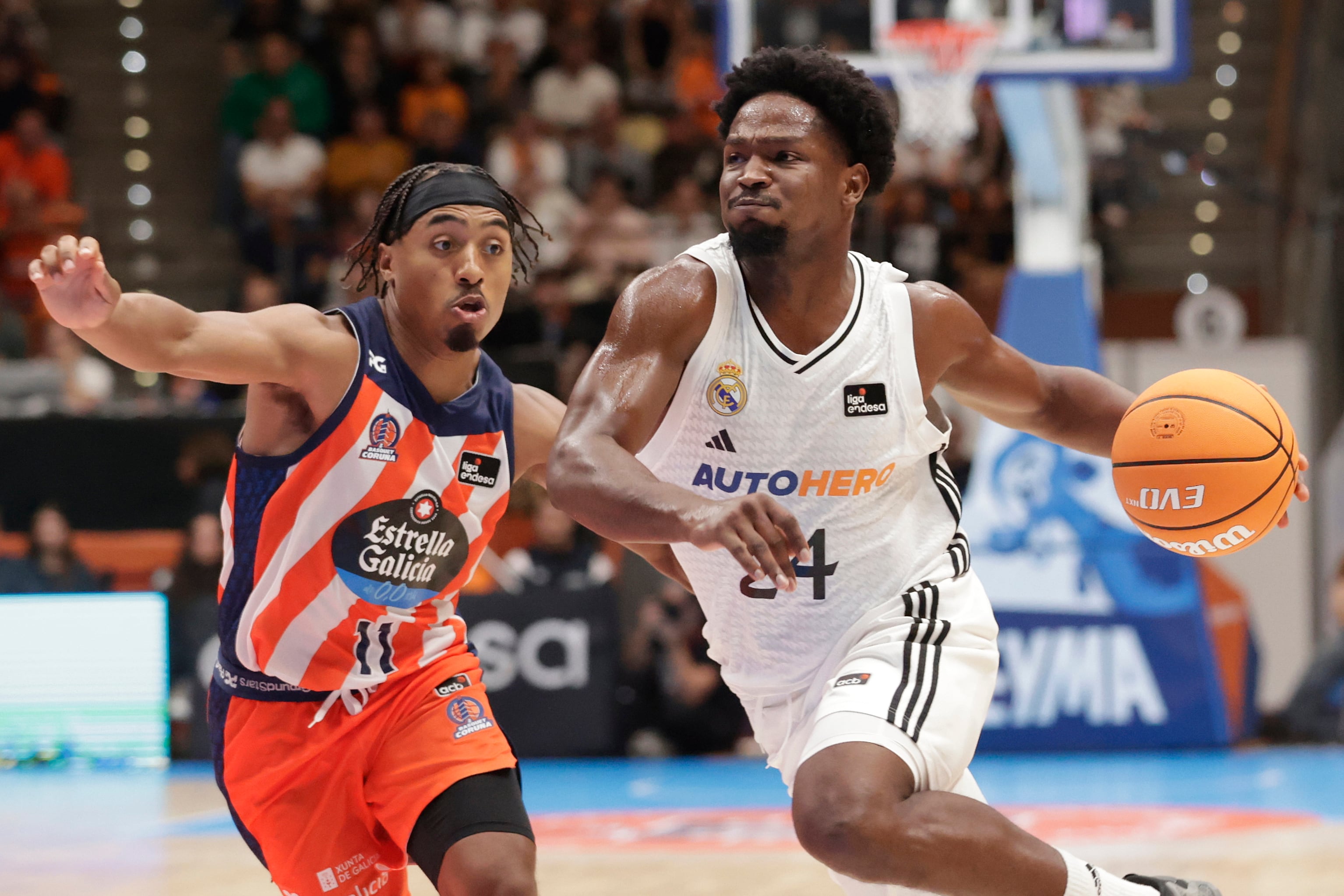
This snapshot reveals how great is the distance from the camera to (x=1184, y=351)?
11.2 metres

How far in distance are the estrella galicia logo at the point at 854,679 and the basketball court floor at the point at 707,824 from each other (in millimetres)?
2500

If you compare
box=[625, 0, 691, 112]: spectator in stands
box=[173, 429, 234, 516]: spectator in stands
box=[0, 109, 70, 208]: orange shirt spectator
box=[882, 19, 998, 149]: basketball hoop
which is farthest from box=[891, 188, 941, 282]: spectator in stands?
box=[0, 109, 70, 208]: orange shirt spectator

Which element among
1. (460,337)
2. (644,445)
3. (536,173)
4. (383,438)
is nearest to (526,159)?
(536,173)

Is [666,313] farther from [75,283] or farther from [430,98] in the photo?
[430,98]

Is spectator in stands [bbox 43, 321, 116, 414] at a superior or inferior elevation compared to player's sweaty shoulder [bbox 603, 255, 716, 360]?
inferior

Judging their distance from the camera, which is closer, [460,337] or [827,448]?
[827,448]

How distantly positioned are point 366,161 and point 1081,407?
10.2 m

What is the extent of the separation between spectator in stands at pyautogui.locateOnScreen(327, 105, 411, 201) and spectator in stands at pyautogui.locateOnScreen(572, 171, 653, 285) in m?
1.88

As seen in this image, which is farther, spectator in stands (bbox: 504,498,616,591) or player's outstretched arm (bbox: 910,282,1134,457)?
spectator in stands (bbox: 504,498,616,591)

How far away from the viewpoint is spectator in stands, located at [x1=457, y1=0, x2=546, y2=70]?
1429 centimetres

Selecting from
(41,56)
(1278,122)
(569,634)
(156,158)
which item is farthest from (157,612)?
(1278,122)

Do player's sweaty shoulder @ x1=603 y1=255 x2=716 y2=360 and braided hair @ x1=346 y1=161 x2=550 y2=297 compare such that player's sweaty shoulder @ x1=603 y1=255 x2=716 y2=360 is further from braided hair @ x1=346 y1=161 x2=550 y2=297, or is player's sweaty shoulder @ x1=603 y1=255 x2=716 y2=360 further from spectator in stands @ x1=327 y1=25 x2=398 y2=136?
spectator in stands @ x1=327 y1=25 x2=398 y2=136

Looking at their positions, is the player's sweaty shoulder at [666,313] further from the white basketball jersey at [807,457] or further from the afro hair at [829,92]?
the afro hair at [829,92]

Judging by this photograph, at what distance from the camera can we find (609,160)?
1334cm
